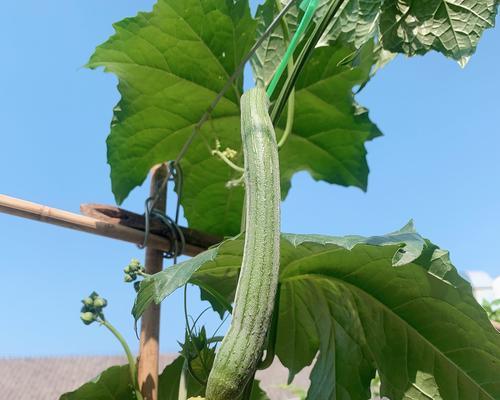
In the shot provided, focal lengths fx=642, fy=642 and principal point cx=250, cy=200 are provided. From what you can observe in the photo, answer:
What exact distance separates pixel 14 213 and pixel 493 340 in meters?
0.61

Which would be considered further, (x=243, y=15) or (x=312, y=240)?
(x=243, y=15)

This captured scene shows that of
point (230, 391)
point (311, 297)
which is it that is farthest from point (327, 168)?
point (230, 391)

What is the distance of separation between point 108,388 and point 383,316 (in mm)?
417

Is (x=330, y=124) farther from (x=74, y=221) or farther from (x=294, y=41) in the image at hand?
(x=74, y=221)

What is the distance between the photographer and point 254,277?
505mm

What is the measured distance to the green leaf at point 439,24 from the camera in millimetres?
900

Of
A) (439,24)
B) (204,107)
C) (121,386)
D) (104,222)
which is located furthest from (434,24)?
(121,386)

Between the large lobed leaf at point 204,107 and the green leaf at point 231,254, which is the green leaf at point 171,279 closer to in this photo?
the green leaf at point 231,254

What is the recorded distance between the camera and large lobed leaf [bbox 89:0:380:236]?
3.39 ft

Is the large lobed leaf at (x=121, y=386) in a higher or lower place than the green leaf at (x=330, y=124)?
lower

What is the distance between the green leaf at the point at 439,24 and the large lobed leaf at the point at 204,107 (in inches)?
6.3

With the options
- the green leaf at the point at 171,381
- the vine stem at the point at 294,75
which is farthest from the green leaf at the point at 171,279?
the green leaf at the point at 171,381

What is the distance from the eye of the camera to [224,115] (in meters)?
1.11

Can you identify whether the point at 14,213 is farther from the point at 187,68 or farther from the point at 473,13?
the point at 473,13
